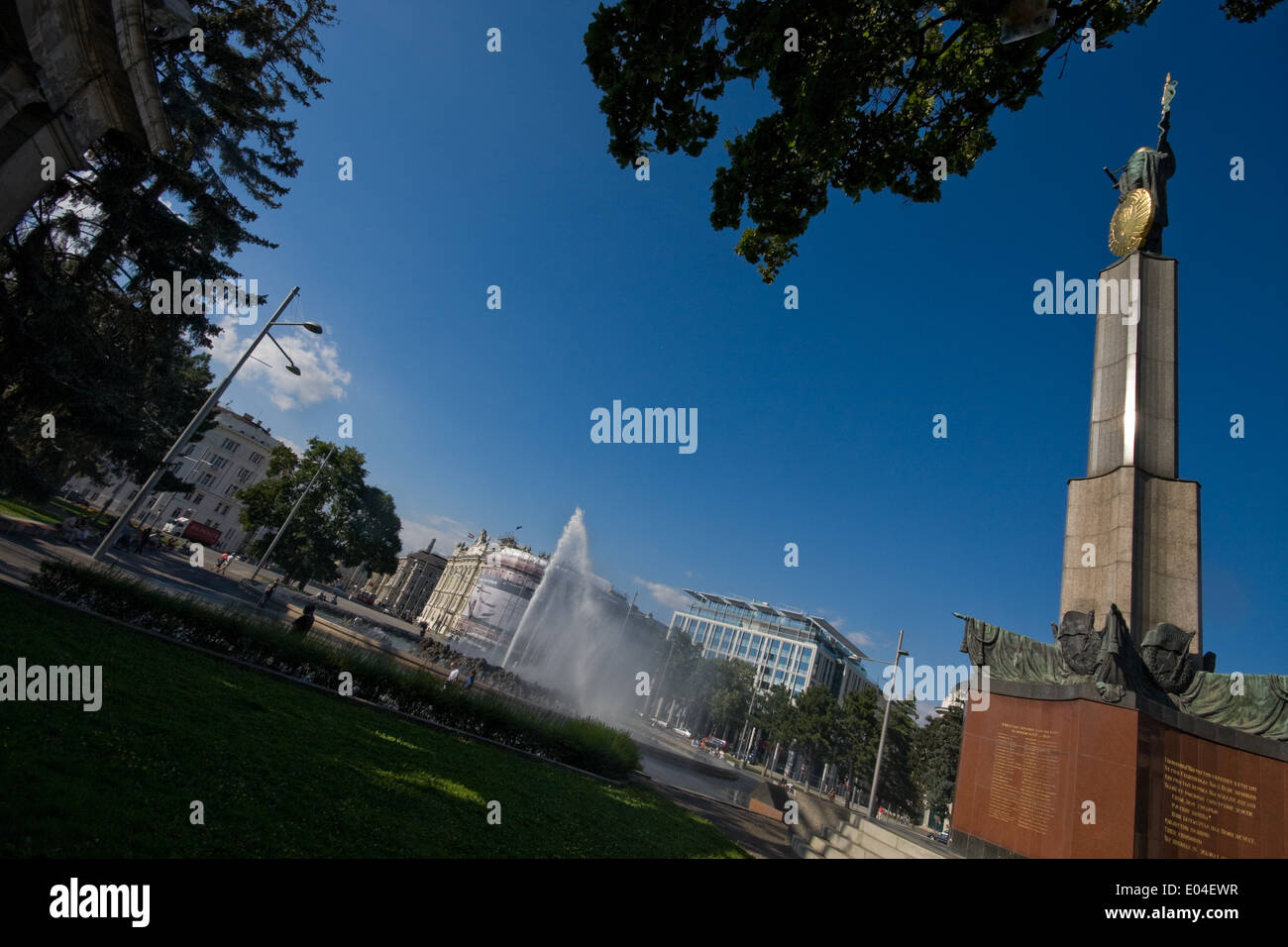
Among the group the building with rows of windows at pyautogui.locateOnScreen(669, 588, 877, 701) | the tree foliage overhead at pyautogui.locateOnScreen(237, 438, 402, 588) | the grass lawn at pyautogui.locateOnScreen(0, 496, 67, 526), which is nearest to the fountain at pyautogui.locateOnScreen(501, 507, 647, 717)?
the tree foliage overhead at pyautogui.locateOnScreen(237, 438, 402, 588)

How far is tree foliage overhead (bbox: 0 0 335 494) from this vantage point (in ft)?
42.9

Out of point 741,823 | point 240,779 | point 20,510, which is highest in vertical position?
point 20,510

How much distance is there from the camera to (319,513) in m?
47.6

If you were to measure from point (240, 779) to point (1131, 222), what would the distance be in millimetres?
23139

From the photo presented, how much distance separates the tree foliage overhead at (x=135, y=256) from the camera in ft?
42.9

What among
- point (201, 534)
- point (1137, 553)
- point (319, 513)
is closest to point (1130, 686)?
point (1137, 553)

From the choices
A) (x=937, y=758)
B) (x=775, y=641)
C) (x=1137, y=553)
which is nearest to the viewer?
(x=1137, y=553)

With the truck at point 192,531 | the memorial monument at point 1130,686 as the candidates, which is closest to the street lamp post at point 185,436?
the memorial monument at point 1130,686

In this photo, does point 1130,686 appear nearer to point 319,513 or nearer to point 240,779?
point 240,779

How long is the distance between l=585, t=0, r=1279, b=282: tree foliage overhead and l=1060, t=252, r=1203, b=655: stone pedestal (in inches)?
428

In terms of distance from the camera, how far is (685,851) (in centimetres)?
1082
